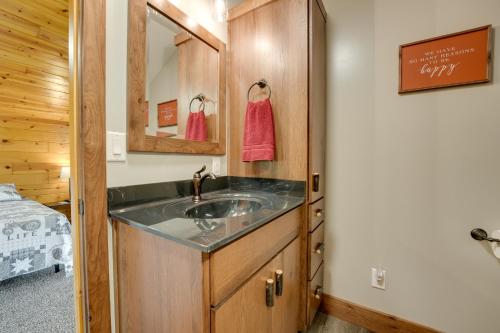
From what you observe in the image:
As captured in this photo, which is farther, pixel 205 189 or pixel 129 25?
pixel 205 189

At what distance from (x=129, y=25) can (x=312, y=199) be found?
1.16 m

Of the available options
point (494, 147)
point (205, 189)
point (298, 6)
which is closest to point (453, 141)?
point (494, 147)

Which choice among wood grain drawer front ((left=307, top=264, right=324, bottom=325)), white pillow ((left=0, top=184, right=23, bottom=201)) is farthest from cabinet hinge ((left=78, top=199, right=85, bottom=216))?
white pillow ((left=0, top=184, right=23, bottom=201))

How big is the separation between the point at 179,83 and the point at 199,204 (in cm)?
67

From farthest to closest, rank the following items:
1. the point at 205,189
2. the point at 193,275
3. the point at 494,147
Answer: the point at 205,189 < the point at 494,147 < the point at 193,275

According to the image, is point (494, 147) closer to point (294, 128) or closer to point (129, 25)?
point (294, 128)

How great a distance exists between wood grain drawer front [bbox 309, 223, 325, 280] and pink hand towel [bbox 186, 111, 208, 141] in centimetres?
83

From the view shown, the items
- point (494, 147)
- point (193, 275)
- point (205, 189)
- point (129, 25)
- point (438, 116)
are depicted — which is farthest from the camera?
point (205, 189)

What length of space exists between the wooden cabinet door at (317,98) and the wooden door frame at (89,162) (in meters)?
0.92

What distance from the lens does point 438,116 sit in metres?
1.06

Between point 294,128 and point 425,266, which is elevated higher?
point 294,128

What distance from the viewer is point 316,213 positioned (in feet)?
4.02

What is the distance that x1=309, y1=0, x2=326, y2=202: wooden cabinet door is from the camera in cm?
110

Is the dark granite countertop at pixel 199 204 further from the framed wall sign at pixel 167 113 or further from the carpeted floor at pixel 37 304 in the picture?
the carpeted floor at pixel 37 304
